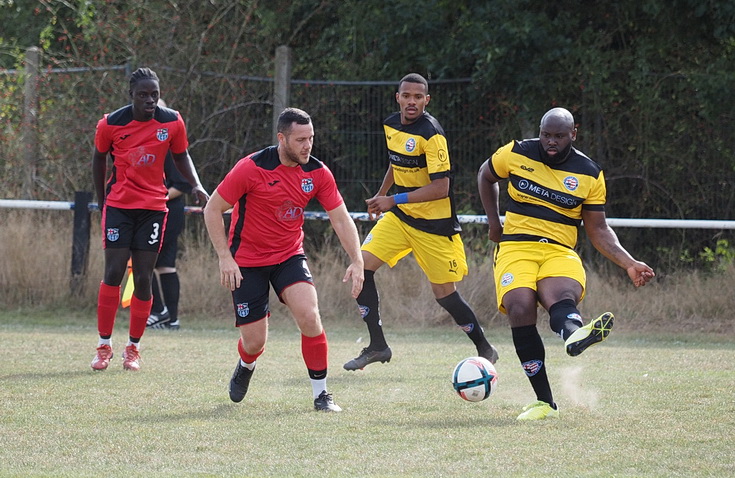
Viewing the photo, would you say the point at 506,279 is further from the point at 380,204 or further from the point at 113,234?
the point at 113,234

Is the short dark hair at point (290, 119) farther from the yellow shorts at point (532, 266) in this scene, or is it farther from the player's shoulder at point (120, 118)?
the player's shoulder at point (120, 118)

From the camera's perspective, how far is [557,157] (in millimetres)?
6930

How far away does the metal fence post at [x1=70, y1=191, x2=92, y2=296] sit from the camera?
12.8 m

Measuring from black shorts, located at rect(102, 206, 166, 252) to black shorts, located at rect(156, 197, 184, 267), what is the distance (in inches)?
110

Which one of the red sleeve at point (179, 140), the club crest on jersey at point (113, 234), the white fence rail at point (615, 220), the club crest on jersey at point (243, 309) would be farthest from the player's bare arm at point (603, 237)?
the white fence rail at point (615, 220)

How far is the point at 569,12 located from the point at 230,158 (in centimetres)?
533

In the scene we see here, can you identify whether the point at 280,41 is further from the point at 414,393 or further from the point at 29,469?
the point at 29,469

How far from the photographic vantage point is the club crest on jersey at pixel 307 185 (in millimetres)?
6941

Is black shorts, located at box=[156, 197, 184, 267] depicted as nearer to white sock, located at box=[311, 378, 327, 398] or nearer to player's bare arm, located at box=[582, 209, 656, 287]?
Answer: white sock, located at box=[311, 378, 327, 398]

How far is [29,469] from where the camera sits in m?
5.15

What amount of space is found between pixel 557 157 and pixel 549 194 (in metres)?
0.25

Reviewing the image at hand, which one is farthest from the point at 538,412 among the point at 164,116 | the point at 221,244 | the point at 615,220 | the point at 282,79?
the point at 282,79

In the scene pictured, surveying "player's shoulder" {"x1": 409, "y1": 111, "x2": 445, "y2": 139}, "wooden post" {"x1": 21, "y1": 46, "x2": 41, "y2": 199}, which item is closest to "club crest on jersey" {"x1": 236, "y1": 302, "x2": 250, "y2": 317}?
"player's shoulder" {"x1": 409, "y1": 111, "x2": 445, "y2": 139}

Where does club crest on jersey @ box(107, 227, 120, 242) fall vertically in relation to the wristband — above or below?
below
